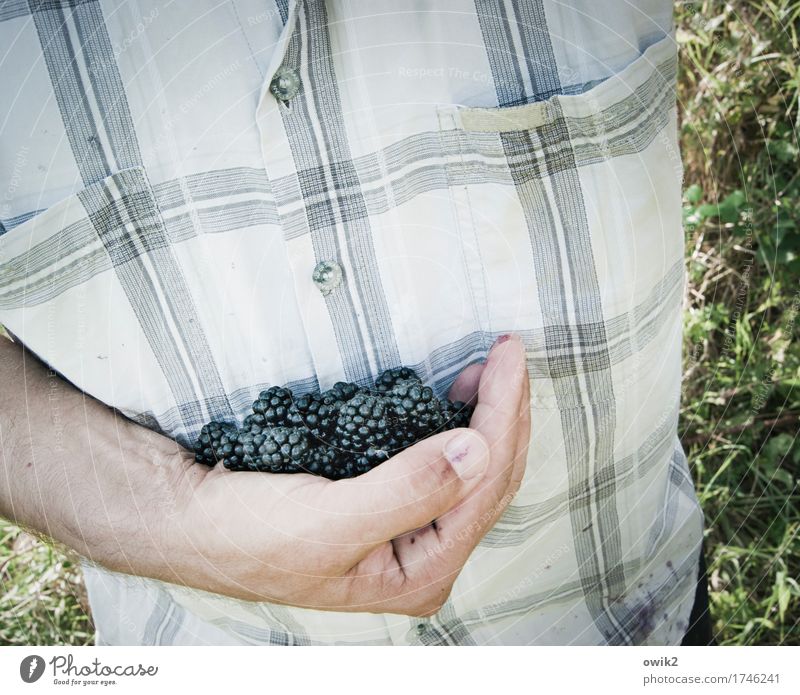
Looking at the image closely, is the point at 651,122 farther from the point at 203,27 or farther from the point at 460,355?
the point at 203,27

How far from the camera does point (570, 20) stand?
54 cm

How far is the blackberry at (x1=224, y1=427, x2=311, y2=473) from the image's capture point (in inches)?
19.8

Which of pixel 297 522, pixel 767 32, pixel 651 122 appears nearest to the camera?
pixel 297 522

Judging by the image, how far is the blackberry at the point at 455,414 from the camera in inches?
21.0

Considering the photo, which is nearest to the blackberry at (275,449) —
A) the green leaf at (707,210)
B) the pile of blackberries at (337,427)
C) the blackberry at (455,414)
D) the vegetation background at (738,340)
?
the pile of blackberries at (337,427)

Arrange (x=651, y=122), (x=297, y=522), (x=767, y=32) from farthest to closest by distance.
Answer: (x=767, y=32) < (x=651, y=122) < (x=297, y=522)

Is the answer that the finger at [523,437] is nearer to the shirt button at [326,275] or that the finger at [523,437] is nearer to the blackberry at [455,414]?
the blackberry at [455,414]

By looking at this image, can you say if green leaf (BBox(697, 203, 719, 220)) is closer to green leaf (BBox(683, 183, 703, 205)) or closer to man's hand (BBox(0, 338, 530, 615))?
green leaf (BBox(683, 183, 703, 205))

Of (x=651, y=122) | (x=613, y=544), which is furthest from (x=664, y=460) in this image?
(x=651, y=122)

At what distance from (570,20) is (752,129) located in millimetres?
783

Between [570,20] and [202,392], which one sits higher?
[570,20]

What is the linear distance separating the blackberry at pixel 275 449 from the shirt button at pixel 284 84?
25cm

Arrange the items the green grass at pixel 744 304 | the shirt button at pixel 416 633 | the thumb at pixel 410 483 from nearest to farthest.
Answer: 1. the thumb at pixel 410 483
2. the shirt button at pixel 416 633
3. the green grass at pixel 744 304

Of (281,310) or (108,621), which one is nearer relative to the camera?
(281,310)
